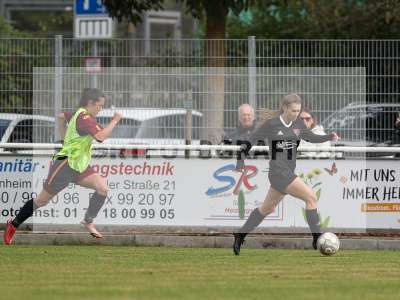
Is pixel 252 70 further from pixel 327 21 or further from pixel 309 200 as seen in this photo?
pixel 327 21

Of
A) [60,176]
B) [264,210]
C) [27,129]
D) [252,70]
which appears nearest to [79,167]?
[60,176]

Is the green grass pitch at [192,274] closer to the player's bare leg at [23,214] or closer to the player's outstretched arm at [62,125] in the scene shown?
the player's bare leg at [23,214]

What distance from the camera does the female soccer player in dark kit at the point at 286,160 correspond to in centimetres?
1546

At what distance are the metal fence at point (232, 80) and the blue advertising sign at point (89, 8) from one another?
5.23ft

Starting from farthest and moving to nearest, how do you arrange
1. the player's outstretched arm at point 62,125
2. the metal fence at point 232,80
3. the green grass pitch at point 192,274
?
the metal fence at point 232,80 → the player's outstretched arm at point 62,125 → the green grass pitch at point 192,274

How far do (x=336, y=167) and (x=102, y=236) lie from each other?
3261 mm

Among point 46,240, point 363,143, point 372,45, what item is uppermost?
point 372,45

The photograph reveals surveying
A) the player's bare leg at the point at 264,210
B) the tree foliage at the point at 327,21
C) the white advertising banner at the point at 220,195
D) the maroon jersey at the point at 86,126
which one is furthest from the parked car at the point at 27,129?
the tree foliage at the point at 327,21

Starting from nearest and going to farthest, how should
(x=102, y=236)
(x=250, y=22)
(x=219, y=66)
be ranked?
(x=102, y=236) → (x=219, y=66) → (x=250, y=22)

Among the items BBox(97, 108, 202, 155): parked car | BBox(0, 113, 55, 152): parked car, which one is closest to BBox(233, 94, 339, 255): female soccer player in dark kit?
BBox(97, 108, 202, 155): parked car

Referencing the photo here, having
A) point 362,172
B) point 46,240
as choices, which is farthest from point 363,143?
point 46,240

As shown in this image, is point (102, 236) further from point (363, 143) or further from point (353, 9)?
point (353, 9)

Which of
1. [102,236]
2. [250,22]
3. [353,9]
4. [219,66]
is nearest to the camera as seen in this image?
[102,236]

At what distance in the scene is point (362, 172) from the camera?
17297 millimetres
